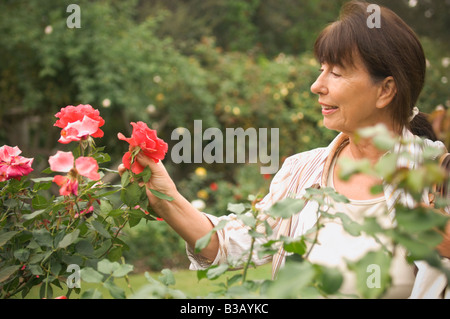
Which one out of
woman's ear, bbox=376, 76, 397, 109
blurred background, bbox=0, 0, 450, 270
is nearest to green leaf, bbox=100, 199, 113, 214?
woman's ear, bbox=376, 76, 397, 109

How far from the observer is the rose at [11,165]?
1.14 metres

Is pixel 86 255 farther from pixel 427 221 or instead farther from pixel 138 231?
pixel 138 231

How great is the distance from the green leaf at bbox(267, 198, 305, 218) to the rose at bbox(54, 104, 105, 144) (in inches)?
21.0

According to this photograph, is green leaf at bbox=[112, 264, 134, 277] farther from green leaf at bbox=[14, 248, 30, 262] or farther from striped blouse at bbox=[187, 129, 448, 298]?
striped blouse at bbox=[187, 129, 448, 298]

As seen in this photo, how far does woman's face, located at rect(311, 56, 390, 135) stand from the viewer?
144cm

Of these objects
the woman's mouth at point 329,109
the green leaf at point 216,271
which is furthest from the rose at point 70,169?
the woman's mouth at point 329,109

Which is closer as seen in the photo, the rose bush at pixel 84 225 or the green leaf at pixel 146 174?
the rose bush at pixel 84 225

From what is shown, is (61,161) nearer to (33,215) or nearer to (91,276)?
(33,215)

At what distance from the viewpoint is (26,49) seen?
4898 millimetres

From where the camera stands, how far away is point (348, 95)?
143 centimetres

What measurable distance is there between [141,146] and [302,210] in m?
0.56

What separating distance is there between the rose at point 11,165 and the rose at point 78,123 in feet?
0.39

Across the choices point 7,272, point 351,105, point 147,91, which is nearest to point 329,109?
point 351,105

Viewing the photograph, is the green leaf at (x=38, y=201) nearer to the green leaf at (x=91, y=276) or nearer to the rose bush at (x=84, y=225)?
the rose bush at (x=84, y=225)
